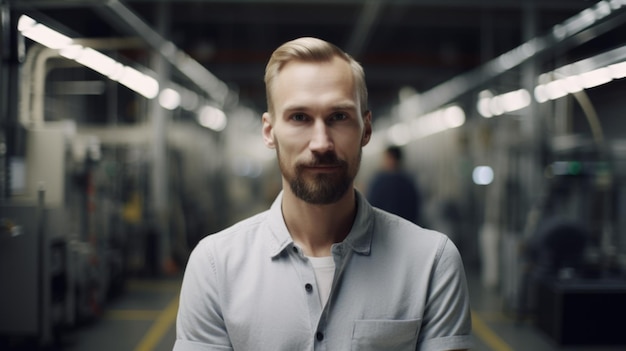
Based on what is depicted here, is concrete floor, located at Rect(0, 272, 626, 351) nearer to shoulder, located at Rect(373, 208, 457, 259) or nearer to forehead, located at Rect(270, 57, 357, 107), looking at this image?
shoulder, located at Rect(373, 208, 457, 259)

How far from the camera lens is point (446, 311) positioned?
1.52 m

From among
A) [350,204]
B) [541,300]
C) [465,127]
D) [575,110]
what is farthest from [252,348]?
[465,127]

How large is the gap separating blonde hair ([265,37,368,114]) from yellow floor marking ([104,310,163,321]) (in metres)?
5.12

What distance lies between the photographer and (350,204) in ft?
5.32

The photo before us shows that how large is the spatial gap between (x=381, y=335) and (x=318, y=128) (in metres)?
0.51

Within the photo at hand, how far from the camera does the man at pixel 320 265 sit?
148 centimetres

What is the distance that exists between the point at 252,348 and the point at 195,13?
373 inches

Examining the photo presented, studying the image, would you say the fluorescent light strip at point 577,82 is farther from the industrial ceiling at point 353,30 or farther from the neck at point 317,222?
the neck at point 317,222

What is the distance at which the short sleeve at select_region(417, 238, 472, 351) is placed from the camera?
4.95 ft

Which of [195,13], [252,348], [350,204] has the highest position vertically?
[195,13]

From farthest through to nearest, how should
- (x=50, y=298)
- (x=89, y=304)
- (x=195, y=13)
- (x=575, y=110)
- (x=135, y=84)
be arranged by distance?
(x=195, y=13) < (x=135, y=84) < (x=575, y=110) < (x=89, y=304) < (x=50, y=298)

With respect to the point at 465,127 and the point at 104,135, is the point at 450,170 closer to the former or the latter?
the point at 465,127

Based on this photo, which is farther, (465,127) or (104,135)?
(465,127)

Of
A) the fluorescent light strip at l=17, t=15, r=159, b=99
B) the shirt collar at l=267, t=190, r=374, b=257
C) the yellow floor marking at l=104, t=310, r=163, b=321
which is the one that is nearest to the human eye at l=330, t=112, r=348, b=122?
the shirt collar at l=267, t=190, r=374, b=257
